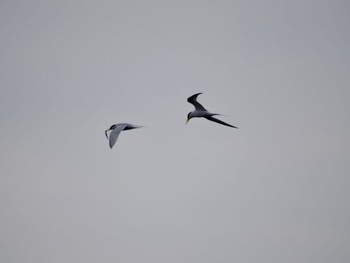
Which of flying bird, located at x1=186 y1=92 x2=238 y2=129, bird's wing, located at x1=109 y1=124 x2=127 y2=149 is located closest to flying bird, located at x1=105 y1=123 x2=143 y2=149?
bird's wing, located at x1=109 y1=124 x2=127 y2=149

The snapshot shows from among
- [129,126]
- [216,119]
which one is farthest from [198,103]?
[129,126]

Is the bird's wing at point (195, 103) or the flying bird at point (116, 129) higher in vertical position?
the bird's wing at point (195, 103)

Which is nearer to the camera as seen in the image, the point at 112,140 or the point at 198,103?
the point at 112,140

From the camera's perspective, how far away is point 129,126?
42125 millimetres

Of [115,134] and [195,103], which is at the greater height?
[195,103]

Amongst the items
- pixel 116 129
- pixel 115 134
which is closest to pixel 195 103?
pixel 116 129

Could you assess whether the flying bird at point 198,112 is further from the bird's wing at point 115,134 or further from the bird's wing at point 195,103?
the bird's wing at point 115,134

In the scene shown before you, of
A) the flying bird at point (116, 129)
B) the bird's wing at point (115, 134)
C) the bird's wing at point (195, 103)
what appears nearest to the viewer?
the bird's wing at point (115, 134)

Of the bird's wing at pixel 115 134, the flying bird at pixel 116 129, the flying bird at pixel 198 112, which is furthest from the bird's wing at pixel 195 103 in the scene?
the bird's wing at pixel 115 134

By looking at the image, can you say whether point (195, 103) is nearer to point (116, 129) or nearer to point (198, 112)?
point (198, 112)

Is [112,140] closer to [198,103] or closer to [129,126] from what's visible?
[129,126]

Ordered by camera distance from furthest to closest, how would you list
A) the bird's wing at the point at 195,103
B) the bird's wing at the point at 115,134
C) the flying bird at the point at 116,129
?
the bird's wing at the point at 195,103 → the flying bird at the point at 116,129 → the bird's wing at the point at 115,134

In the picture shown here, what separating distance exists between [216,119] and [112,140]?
24.6 ft

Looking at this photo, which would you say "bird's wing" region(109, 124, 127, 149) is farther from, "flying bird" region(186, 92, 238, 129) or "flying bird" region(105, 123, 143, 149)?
"flying bird" region(186, 92, 238, 129)
